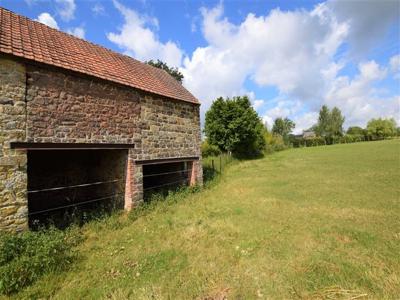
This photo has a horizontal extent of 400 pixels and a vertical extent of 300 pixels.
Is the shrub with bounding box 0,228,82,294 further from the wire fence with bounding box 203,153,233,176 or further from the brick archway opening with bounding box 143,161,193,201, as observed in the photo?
the wire fence with bounding box 203,153,233,176

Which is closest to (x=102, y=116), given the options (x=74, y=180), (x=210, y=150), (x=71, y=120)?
(x=71, y=120)

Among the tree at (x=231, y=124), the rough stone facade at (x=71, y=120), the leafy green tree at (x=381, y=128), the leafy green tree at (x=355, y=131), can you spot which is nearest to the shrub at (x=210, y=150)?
the tree at (x=231, y=124)

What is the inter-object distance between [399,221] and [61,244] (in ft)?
27.1

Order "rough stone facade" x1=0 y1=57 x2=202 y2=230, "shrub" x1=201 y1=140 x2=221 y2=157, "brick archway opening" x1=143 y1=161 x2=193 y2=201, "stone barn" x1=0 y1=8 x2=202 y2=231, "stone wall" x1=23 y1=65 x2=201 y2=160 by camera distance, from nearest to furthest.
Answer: "rough stone facade" x1=0 y1=57 x2=202 y2=230
"stone barn" x1=0 y1=8 x2=202 y2=231
"stone wall" x1=23 y1=65 x2=201 y2=160
"brick archway opening" x1=143 y1=161 x2=193 y2=201
"shrub" x1=201 y1=140 x2=221 y2=157

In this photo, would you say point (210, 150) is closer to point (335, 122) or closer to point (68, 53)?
point (68, 53)

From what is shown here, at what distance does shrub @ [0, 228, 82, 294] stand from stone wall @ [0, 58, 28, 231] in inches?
16.7

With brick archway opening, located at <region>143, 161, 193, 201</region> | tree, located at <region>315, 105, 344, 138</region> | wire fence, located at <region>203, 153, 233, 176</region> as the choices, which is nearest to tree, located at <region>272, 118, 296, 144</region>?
tree, located at <region>315, 105, 344, 138</region>

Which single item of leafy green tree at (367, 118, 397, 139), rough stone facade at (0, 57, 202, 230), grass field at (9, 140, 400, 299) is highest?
leafy green tree at (367, 118, 397, 139)

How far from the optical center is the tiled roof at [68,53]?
622 cm

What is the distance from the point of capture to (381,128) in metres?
73.6

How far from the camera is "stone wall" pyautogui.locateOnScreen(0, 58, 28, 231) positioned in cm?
541

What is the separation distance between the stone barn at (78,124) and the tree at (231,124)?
1352 centimetres

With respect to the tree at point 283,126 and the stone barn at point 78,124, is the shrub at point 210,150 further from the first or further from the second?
the tree at point 283,126

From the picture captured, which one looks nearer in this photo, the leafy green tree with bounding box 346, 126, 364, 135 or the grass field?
the grass field
